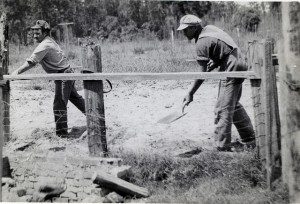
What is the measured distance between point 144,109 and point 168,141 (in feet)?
7.28

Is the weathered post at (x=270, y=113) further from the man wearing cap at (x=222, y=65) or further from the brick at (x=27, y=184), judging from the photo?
the brick at (x=27, y=184)

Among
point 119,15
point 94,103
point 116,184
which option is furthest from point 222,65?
point 119,15

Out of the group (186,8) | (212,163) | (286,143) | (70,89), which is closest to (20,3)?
(70,89)

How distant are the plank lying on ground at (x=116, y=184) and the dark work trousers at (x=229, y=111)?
153cm

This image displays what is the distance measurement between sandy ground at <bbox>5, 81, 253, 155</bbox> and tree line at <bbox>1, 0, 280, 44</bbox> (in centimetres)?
532

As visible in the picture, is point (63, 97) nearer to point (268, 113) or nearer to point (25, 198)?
point (25, 198)

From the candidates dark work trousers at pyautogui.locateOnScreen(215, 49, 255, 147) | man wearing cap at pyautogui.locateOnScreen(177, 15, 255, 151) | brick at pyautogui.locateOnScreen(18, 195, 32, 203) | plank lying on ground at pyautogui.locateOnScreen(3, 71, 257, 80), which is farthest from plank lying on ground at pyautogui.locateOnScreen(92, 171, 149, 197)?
dark work trousers at pyautogui.locateOnScreen(215, 49, 255, 147)

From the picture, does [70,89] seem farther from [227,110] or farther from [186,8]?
[186,8]

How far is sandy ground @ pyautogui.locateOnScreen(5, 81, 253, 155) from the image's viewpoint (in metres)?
6.09

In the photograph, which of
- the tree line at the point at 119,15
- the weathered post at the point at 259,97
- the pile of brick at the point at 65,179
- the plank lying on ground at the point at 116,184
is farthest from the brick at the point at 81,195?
the tree line at the point at 119,15

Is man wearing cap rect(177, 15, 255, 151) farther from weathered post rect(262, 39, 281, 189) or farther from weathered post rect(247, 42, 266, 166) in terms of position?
weathered post rect(262, 39, 281, 189)

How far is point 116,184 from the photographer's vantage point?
4.44 meters

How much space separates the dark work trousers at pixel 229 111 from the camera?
5441mm

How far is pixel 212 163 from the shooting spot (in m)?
4.89
